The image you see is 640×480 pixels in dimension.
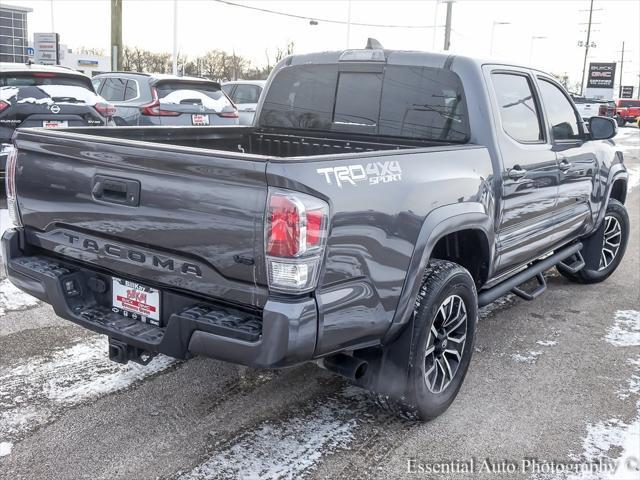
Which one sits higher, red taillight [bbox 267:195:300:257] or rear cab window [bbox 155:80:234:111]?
rear cab window [bbox 155:80:234:111]

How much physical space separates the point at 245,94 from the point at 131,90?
17.5ft

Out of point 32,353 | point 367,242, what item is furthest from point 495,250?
point 32,353

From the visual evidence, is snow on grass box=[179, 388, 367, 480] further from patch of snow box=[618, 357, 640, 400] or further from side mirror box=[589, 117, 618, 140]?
side mirror box=[589, 117, 618, 140]

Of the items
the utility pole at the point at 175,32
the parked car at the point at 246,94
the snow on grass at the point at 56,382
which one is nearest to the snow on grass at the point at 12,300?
the snow on grass at the point at 56,382

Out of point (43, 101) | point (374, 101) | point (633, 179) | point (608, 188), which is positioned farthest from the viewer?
point (633, 179)

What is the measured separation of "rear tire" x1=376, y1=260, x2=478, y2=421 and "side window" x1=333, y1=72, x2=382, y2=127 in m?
1.23

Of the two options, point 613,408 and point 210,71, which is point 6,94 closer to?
point 613,408

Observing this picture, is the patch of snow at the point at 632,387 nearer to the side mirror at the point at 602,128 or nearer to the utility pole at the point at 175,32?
the side mirror at the point at 602,128

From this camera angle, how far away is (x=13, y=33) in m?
62.2

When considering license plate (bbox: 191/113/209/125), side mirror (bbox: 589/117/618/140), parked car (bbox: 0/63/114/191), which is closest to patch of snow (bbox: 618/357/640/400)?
side mirror (bbox: 589/117/618/140)

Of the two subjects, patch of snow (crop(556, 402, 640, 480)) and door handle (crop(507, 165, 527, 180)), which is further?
door handle (crop(507, 165, 527, 180))

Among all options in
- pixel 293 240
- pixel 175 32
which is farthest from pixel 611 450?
pixel 175 32

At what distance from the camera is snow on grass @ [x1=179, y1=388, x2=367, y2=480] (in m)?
3.03

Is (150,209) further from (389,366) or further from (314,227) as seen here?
(389,366)
